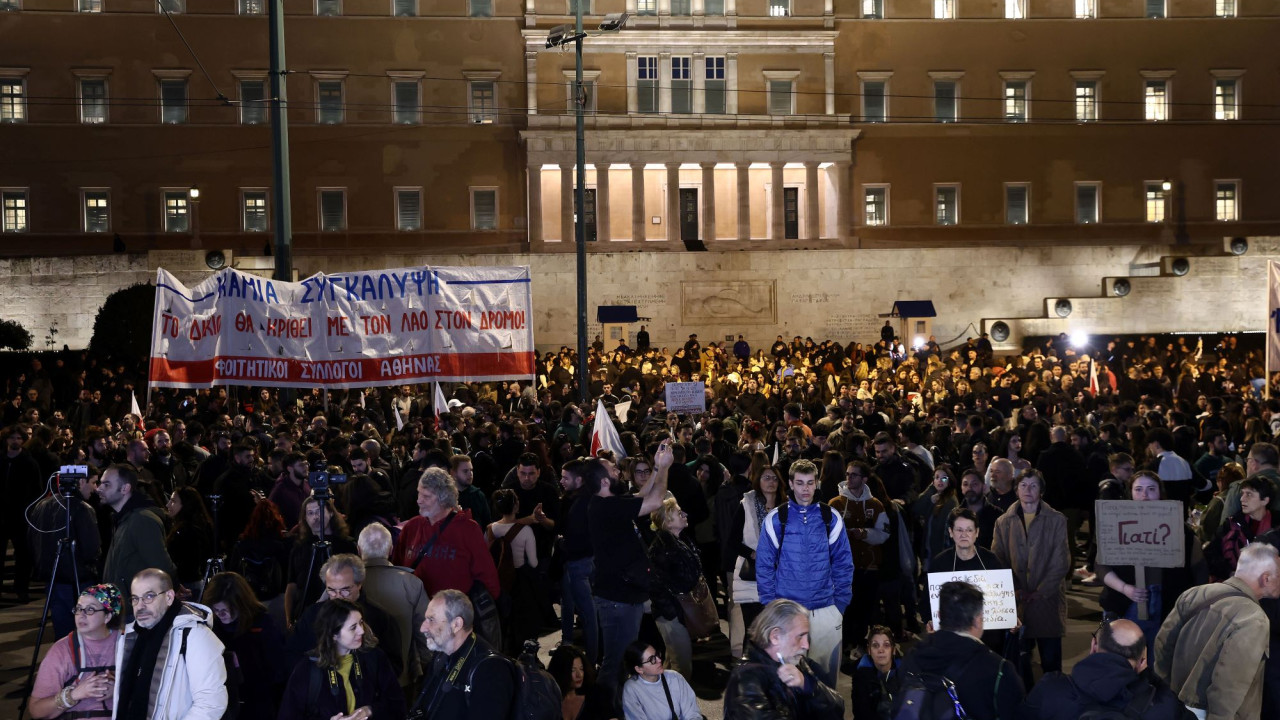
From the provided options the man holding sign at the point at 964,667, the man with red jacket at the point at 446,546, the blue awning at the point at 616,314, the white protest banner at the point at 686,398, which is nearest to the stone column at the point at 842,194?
the blue awning at the point at 616,314

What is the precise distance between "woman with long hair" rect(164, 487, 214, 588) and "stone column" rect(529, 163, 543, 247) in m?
35.5

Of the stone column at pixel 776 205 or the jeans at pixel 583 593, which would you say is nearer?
the jeans at pixel 583 593

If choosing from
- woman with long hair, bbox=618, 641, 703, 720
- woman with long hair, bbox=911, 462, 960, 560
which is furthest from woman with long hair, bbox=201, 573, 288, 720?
woman with long hair, bbox=911, 462, 960, 560

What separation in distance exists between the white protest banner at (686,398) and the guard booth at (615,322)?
75.3ft

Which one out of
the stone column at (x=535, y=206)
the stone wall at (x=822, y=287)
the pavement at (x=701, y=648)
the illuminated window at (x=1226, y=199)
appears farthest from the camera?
the illuminated window at (x=1226, y=199)

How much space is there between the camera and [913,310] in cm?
4325

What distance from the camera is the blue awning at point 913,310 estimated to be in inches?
1695

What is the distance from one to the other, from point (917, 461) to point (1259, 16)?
1646 inches

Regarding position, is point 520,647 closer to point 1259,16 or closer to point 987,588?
point 987,588

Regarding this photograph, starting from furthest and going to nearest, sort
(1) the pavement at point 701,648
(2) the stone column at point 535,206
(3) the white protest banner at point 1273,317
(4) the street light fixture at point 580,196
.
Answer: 1. (2) the stone column at point 535,206
2. (4) the street light fixture at point 580,196
3. (3) the white protest banner at point 1273,317
4. (1) the pavement at point 701,648

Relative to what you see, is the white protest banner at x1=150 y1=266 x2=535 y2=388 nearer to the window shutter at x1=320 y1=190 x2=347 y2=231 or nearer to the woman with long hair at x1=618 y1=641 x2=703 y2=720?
the woman with long hair at x1=618 y1=641 x2=703 y2=720

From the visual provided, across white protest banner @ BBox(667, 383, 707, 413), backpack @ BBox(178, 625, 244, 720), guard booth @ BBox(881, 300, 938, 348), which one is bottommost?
backpack @ BBox(178, 625, 244, 720)

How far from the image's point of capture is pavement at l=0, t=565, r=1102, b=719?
1022 cm

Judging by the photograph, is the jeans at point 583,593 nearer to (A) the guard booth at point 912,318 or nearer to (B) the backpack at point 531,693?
(B) the backpack at point 531,693
